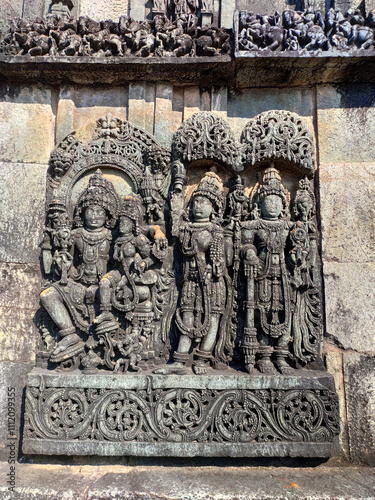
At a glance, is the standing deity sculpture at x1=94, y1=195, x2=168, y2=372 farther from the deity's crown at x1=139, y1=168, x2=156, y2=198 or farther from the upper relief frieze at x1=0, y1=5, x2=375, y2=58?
the upper relief frieze at x1=0, y1=5, x2=375, y2=58

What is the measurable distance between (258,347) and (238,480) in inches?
53.8

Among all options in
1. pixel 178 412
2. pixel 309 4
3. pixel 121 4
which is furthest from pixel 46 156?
pixel 309 4

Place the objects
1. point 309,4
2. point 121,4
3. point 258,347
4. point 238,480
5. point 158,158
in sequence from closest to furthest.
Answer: point 238,480 → point 258,347 → point 158,158 → point 309,4 → point 121,4

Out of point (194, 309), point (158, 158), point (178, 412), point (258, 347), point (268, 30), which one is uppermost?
point (268, 30)

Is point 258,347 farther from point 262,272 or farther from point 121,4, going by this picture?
point 121,4

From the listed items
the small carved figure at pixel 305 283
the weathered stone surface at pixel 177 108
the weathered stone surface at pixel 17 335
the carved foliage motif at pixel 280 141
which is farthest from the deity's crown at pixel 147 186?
the weathered stone surface at pixel 17 335

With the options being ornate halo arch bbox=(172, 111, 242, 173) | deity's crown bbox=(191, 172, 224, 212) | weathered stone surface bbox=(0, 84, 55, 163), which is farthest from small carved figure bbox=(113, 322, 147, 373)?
weathered stone surface bbox=(0, 84, 55, 163)

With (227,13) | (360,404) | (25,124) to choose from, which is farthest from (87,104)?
(360,404)

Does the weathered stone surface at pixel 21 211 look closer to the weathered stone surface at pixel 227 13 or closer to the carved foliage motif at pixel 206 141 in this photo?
the carved foliage motif at pixel 206 141

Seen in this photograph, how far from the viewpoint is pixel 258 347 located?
4.07m

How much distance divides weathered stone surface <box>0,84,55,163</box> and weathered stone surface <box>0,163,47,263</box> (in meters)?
0.17

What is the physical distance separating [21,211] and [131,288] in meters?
1.74

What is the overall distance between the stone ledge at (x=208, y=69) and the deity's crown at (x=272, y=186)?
4.01 feet

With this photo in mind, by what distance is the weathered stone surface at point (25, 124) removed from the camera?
4.57 m
